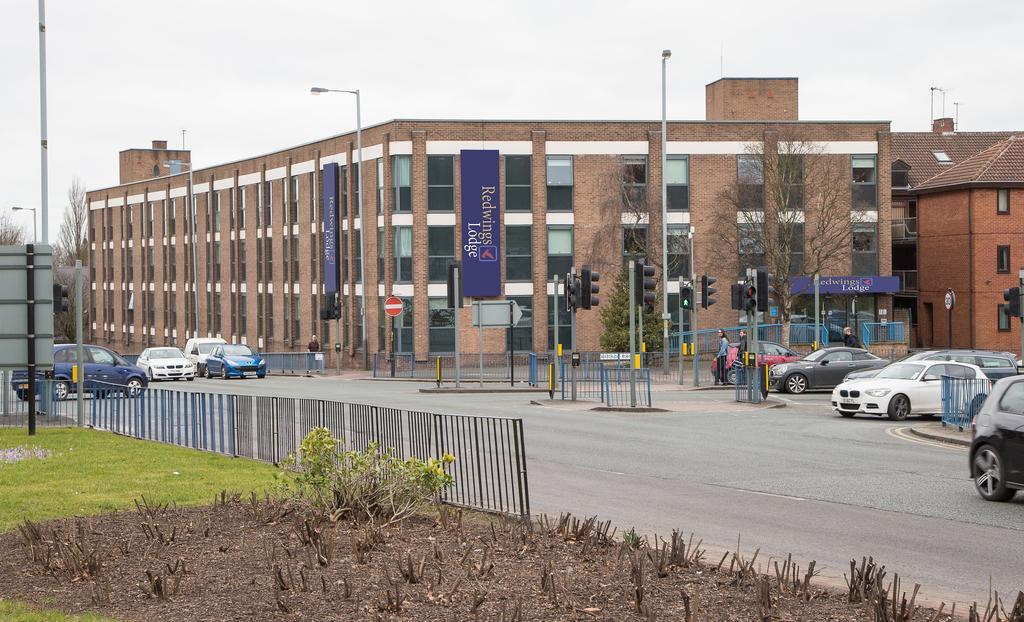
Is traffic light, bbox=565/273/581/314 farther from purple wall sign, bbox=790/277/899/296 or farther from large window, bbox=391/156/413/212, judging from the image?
purple wall sign, bbox=790/277/899/296

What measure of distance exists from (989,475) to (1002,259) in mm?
50538

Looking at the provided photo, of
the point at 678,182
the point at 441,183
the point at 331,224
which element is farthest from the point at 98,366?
the point at 678,182

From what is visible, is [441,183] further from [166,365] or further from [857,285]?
[857,285]

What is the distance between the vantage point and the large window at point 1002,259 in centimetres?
6053

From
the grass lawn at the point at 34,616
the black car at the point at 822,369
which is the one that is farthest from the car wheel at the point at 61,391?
the black car at the point at 822,369

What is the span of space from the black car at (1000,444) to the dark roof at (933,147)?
181 feet

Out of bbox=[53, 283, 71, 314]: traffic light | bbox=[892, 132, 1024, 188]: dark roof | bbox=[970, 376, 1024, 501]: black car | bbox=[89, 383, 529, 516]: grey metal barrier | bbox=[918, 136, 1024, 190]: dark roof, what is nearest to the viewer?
bbox=[89, 383, 529, 516]: grey metal barrier

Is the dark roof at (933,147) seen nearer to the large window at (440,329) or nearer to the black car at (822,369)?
the large window at (440,329)

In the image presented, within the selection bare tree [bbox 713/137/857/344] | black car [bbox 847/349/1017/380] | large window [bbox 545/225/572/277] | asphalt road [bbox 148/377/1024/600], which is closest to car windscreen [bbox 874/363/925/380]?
asphalt road [bbox 148/377/1024/600]

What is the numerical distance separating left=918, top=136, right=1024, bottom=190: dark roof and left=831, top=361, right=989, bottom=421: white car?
36198 mm

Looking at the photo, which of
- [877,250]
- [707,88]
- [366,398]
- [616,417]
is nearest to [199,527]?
[616,417]

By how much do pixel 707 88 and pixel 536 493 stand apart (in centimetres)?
5546

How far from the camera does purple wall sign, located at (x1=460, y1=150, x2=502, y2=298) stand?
55125 millimetres

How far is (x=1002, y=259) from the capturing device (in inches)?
2389
